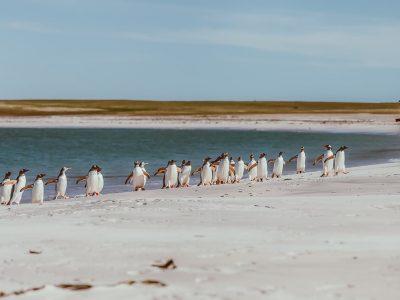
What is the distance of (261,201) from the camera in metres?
13.5

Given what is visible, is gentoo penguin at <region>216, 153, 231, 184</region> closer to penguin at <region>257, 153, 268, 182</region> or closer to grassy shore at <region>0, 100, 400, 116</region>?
penguin at <region>257, 153, 268, 182</region>

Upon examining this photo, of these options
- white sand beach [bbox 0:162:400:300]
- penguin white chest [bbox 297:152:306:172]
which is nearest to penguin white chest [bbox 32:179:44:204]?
white sand beach [bbox 0:162:400:300]

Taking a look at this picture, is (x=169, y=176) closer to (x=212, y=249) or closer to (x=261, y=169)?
(x=261, y=169)

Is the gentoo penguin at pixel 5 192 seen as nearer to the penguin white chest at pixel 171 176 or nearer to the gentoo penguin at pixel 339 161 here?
the penguin white chest at pixel 171 176

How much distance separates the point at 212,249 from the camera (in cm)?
848

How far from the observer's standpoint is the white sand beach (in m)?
6.77

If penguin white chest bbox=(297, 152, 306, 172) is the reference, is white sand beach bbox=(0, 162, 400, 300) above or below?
above

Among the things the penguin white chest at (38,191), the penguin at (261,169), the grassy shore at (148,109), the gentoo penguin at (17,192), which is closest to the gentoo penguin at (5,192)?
the gentoo penguin at (17,192)

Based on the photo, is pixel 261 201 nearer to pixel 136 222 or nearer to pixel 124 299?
pixel 136 222

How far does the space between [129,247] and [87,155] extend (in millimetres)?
33130

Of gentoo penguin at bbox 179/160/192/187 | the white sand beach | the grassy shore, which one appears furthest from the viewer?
the grassy shore

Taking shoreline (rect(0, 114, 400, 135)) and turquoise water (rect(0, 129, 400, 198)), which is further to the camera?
shoreline (rect(0, 114, 400, 135))

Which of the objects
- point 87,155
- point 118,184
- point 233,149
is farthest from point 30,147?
point 118,184

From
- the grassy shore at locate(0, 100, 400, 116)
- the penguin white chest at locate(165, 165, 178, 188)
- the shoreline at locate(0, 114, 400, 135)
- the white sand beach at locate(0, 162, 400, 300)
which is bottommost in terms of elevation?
the shoreline at locate(0, 114, 400, 135)
